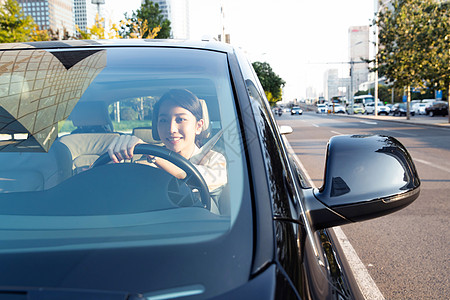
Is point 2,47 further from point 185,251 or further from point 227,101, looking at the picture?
point 185,251

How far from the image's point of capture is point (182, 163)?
1612 mm

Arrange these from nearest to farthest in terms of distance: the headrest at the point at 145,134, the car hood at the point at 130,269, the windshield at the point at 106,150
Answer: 1. the car hood at the point at 130,269
2. the windshield at the point at 106,150
3. the headrest at the point at 145,134

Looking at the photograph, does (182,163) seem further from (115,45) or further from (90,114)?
(115,45)

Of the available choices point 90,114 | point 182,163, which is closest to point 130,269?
point 182,163

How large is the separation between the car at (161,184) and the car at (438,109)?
50.0 metres

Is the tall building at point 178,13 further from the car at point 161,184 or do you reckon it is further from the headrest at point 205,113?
the headrest at point 205,113

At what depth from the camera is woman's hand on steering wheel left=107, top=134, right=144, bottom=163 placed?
1689 millimetres

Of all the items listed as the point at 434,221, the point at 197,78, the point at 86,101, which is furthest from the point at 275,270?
the point at 434,221

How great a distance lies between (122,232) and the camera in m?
1.28

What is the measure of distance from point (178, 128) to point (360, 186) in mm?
659

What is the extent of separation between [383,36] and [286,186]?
43.5 metres

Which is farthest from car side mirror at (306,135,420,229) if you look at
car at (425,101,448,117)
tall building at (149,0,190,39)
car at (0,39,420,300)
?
tall building at (149,0,190,39)

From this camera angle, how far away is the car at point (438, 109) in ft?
156

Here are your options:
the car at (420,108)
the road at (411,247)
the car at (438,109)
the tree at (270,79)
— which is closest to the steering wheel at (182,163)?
the road at (411,247)
